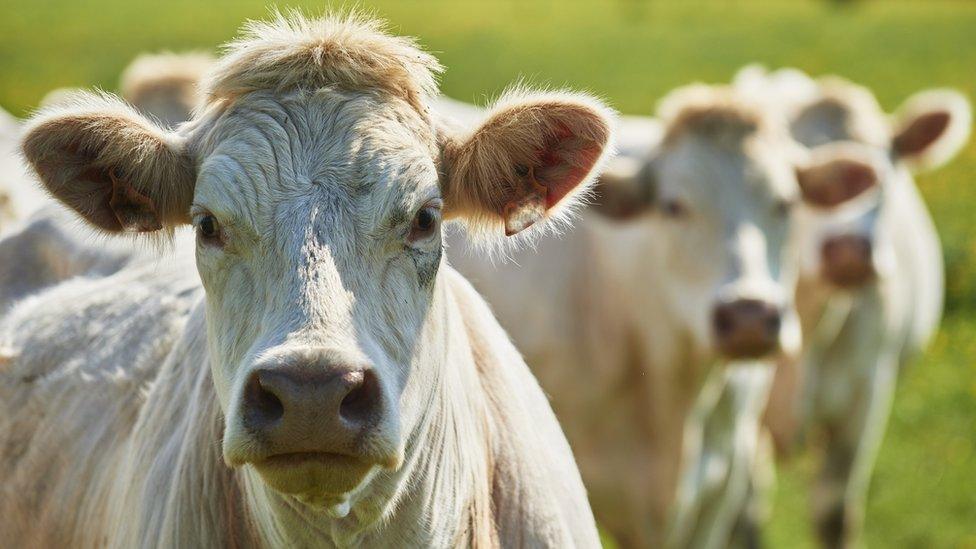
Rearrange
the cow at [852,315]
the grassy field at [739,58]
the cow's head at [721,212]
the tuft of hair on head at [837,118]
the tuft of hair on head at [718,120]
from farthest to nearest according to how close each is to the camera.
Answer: the grassy field at [739,58]
the tuft of hair on head at [837,118]
the cow at [852,315]
the tuft of hair on head at [718,120]
the cow's head at [721,212]

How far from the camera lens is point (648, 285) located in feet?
24.7

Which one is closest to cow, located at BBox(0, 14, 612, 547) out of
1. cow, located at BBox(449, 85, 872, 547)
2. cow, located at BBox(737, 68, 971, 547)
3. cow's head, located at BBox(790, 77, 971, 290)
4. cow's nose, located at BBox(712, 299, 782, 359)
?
cow's nose, located at BBox(712, 299, 782, 359)

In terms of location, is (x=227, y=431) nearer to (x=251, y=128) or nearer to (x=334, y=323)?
(x=334, y=323)

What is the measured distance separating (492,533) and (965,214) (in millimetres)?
14674

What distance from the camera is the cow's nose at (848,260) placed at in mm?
8305

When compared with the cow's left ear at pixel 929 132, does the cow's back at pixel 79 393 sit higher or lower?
lower

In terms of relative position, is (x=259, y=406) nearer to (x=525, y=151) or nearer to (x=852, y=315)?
(x=525, y=151)

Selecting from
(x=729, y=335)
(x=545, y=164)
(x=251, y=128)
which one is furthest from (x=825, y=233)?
(x=251, y=128)

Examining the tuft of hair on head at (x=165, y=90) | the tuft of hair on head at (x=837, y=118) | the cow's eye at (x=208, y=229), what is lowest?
the cow's eye at (x=208, y=229)

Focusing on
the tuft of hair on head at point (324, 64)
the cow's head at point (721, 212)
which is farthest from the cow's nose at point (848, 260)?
the tuft of hair on head at point (324, 64)

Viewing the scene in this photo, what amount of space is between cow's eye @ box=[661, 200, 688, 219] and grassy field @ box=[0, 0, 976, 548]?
3128 millimetres

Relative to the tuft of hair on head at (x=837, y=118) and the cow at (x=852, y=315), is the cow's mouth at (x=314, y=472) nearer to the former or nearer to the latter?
the cow at (x=852, y=315)

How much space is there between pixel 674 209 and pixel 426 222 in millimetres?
3970

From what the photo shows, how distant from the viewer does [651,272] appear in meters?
7.49
